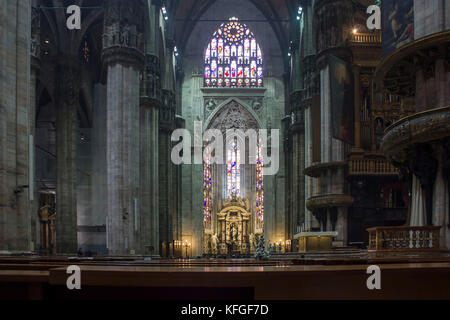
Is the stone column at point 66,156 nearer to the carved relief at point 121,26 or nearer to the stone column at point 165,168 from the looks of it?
the carved relief at point 121,26

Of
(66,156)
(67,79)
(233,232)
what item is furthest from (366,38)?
(233,232)

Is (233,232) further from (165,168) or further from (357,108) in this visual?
(357,108)

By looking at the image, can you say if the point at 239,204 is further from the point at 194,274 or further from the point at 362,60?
the point at 194,274

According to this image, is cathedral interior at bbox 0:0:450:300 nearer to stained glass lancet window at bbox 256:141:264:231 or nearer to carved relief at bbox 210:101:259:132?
carved relief at bbox 210:101:259:132

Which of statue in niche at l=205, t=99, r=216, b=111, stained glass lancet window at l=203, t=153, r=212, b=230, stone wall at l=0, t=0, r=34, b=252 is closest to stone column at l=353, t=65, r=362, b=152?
stone wall at l=0, t=0, r=34, b=252

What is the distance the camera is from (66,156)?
28.5 metres

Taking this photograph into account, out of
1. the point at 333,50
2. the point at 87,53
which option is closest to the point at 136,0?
the point at 333,50

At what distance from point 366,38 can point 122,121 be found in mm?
10525

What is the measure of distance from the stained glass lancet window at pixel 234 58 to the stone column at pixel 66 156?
747 inches

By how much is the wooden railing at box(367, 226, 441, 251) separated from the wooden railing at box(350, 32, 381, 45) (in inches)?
523

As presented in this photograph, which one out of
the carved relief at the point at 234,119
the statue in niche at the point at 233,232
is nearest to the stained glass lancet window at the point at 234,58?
the carved relief at the point at 234,119

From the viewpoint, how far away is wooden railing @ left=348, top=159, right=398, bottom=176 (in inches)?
824

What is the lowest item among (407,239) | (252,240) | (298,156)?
(252,240)

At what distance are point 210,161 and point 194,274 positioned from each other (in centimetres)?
4510
